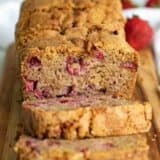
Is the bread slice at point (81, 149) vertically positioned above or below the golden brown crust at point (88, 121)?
below

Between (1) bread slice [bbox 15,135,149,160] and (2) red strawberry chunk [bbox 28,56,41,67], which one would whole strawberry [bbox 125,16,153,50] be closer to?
(2) red strawberry chunk [bbox 28,56,41,67]

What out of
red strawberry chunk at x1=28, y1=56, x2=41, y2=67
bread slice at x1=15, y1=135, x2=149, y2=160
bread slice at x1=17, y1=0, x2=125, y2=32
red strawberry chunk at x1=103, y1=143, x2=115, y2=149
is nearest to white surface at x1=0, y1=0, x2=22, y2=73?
bread slice at x1=17, y1=0, x2=125, y2=32

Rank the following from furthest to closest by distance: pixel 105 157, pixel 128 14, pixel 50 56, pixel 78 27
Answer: pixel 128 14, pixel 78 27, pixel 50 56, pixel 105 157

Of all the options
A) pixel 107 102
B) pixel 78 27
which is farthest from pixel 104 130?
pixel 78 27

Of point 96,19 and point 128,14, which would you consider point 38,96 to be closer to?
point 96,19

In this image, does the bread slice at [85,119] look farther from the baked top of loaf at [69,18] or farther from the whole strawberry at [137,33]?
the whole strawberry at [137,33]

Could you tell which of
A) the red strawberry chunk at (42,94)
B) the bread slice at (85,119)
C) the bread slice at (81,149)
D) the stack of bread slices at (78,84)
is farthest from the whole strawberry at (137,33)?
the bread slice at (81,149)
